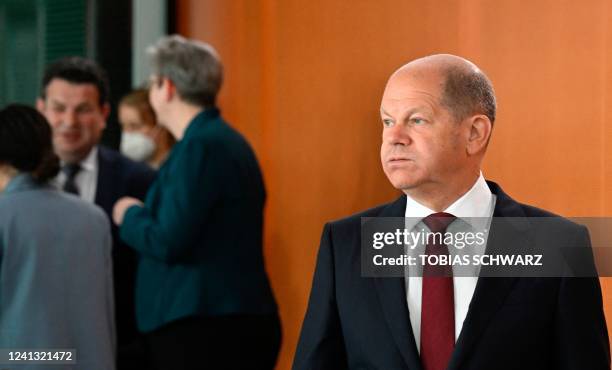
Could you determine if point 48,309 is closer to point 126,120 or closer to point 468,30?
point 468,30

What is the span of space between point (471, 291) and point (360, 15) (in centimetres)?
153

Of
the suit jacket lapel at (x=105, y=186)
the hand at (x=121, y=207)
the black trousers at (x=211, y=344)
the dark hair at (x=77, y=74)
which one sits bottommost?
the black trousers at (x=211, y=344)

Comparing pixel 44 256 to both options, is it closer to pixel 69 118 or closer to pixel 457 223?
pixel 69 118

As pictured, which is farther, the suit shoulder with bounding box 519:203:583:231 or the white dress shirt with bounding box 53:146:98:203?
the white dress shirt with bounding box 53:146:98:203

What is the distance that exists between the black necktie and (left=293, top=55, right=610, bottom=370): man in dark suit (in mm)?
2125

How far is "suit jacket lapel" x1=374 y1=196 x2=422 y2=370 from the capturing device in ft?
6.60

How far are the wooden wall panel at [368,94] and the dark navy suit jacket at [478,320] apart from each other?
1.33 feet

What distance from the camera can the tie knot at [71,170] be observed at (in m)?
4.12

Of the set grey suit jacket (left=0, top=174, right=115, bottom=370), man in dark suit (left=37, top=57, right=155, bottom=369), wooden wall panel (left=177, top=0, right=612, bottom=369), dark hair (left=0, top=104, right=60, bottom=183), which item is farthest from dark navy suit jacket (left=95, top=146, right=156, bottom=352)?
dark hair (left=0, top=104, right=60, bottom=183)

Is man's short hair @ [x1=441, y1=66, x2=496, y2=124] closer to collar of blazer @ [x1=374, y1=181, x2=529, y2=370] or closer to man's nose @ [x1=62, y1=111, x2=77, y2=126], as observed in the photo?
collar of blazer @ [x1=374, y1=181, x2=529, y2=370]

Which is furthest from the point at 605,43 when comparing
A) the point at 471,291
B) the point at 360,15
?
the point at 360,15

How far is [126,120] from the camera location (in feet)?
16.8

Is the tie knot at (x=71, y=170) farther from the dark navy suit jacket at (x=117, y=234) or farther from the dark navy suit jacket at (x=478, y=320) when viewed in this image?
the dark navy suit jacket at (x=478, y=320)

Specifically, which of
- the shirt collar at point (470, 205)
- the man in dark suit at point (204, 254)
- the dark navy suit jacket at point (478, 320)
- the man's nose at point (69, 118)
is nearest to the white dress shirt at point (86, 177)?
the man's nose at point (69, 118)
